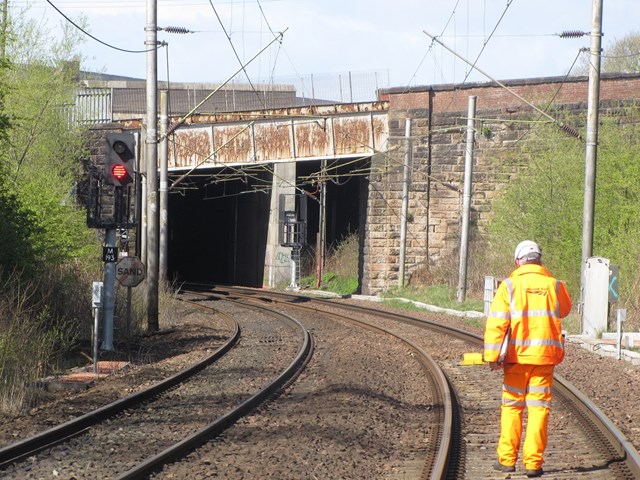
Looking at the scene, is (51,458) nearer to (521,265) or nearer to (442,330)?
(521,265)

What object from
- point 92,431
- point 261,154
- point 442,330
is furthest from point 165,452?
point 261,154

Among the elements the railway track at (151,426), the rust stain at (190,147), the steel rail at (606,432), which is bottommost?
the railway track at (151,426)

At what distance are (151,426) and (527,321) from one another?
4.27m

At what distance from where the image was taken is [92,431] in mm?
9758

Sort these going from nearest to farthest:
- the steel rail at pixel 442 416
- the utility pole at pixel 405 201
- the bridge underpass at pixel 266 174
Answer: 1. the steel rail at pixel 442 416
2. the utility pole at pixel 405 201
3. the bridge underpass at pixel 266 174

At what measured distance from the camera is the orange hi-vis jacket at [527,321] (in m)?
7.62

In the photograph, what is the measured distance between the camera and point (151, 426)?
398 inches

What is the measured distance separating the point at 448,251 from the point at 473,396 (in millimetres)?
22172

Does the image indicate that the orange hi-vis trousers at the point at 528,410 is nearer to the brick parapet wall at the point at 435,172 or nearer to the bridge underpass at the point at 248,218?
the brick parapet wall at the point at 435,172

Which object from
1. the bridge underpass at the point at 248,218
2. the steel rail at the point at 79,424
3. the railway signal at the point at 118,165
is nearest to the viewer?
the steel rail at the point at 79,424

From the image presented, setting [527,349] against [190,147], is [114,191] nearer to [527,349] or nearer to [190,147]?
[527,349]

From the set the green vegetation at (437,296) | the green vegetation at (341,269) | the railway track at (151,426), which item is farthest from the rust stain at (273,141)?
the railway track at (151,426)

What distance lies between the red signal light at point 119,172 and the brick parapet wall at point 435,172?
14871 millimetres

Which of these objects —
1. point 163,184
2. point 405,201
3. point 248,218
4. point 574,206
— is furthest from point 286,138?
point 574,206
